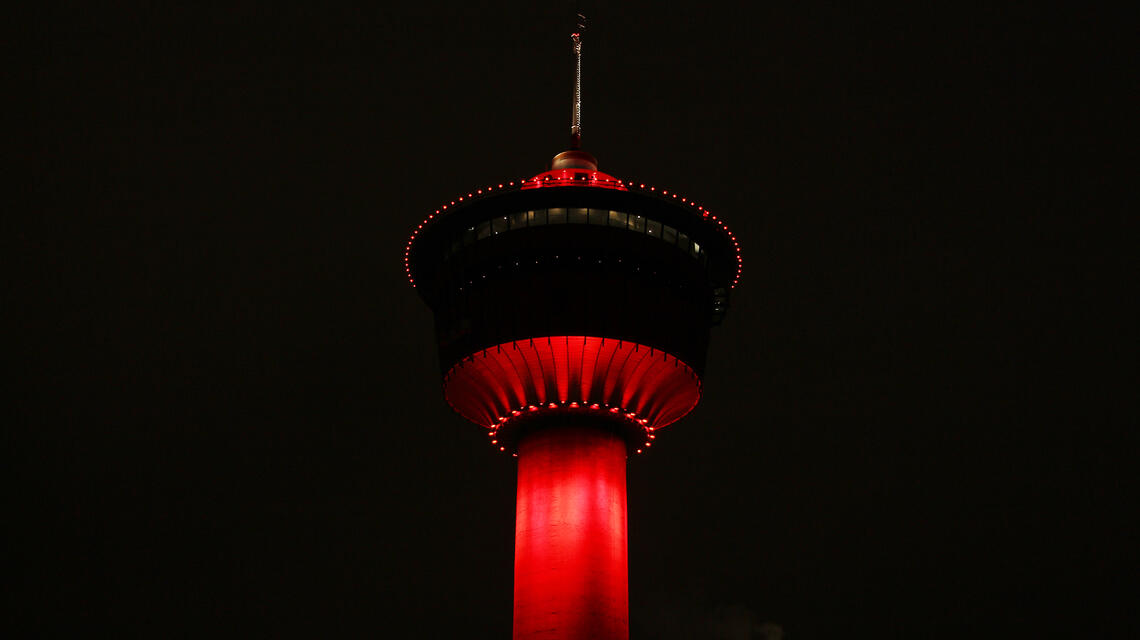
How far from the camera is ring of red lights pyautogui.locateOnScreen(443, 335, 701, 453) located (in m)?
62.8

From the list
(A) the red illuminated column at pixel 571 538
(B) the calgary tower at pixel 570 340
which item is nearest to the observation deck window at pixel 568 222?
(B) the calgary tower at pixel 570 340

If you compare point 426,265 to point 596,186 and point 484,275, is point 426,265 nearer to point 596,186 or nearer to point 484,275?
point 484,275

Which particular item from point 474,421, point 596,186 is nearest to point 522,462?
point 474,421

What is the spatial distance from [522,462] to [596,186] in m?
Result: 13.7

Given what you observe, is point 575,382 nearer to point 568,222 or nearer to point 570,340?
point 570,340

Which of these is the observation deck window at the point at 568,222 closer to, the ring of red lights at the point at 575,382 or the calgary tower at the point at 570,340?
the calgary tower at the point at 570,340

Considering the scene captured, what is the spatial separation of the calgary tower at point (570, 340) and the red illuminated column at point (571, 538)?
0.07m

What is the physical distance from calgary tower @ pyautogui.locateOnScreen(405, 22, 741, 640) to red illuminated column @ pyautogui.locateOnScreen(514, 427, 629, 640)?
0.07 m

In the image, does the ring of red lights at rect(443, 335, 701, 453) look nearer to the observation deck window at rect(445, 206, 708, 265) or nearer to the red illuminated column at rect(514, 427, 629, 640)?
the red illuminated column at rect(514, 427, 629, 640)

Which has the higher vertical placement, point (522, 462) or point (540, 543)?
point (522, 462)

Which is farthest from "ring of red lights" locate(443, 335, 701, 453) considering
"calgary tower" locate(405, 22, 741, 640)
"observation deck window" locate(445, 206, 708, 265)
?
"observation deck window" locate(445, 206, 708, 265)

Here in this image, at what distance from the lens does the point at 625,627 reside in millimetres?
60219

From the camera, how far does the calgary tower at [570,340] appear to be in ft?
201

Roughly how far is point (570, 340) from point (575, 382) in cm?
195
